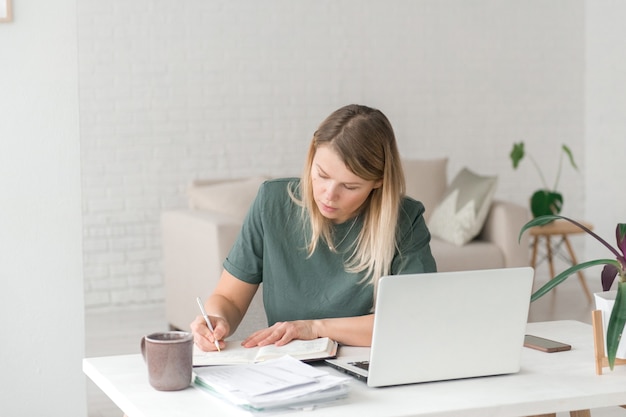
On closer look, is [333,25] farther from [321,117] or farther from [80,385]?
[80,385]

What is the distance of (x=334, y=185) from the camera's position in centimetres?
228

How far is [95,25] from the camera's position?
20.2 ft

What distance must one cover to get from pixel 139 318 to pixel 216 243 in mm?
1338

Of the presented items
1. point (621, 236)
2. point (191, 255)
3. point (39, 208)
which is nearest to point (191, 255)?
point (191, 255)

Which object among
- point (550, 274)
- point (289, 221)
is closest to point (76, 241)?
point (289, 221)

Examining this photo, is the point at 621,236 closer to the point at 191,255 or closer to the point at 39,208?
the point at 39,208

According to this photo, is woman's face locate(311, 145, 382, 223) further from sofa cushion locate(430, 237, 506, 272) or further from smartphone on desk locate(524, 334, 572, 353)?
sofa cushion locate(430, 237, 506, 272)

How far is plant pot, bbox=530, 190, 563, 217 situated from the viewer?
627 centimetres

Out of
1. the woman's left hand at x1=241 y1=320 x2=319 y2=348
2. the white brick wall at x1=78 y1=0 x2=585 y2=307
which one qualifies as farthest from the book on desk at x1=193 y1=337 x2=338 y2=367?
the white brick wall at x1=78 y1=0 x2=585 y2=307

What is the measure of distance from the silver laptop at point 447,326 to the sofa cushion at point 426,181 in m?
3.97

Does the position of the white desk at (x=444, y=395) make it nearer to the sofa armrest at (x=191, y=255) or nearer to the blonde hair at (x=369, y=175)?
the blonde hair at (x=369, y=175)

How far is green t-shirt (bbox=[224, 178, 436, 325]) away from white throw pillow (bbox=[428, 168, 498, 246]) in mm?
3085

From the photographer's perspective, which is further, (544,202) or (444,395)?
(544,202)

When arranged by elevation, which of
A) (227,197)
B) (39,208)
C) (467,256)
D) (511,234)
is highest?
(39,208)
